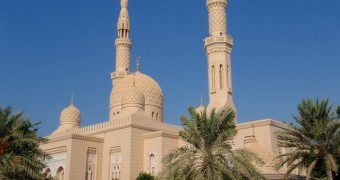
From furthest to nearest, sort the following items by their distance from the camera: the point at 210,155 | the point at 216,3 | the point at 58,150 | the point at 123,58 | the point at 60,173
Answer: the point at 123,58 < the point at 216,3 < the point at 58,150 < the point at 60,173 < the point at 210,155

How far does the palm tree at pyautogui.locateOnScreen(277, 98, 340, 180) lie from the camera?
1653 centimetres

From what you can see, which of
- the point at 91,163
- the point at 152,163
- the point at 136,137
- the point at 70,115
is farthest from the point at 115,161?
the point at 70,115

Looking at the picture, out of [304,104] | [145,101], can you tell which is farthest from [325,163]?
[145,101]

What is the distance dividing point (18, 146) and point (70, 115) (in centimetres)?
1723

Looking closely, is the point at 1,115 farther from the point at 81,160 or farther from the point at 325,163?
the point at 325,163

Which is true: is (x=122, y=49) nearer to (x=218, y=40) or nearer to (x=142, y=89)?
(x=142, y=89)

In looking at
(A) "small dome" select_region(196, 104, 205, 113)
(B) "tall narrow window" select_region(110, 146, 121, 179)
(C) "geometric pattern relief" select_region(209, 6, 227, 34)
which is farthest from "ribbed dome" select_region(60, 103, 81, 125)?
(C) "geometric pattern relief" select_region(209, 6, 227, 34)

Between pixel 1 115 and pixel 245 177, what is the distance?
9959mm

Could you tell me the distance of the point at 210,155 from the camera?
15289 mm

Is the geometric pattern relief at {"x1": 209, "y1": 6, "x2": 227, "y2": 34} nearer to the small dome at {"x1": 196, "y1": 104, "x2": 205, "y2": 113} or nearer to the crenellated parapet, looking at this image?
the small dome at {"x1": 196, "y1": 104, "x2": 205, "y2": 113}

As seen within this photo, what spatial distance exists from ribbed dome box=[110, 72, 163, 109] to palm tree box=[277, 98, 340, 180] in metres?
17.7

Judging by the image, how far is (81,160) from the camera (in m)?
27.5

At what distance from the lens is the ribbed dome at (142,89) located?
33.8m

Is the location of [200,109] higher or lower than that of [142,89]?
lower
